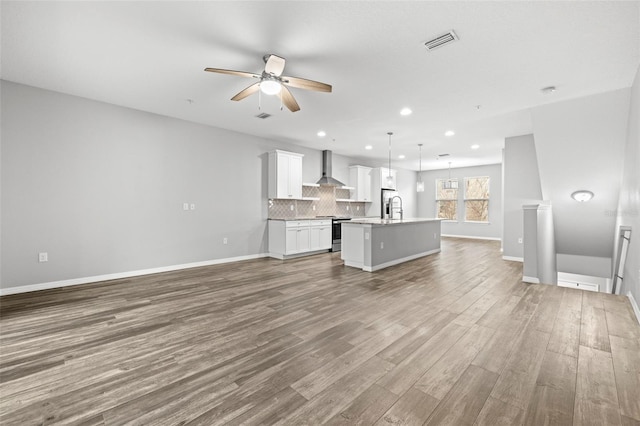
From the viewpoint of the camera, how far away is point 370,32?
261 cm

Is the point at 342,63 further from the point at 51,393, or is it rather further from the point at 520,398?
the point at 51,393

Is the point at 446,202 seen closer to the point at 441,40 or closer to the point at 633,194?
the point at 633,194

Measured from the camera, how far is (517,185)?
20.6ft

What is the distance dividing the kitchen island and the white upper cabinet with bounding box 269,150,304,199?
1880 mm

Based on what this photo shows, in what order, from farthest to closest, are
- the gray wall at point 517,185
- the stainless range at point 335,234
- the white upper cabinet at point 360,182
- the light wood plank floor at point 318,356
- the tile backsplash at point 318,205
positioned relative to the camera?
the white upper cabinet at point 360,182 < the stainless range at point 335,234 < the tile backsplash at point 318,205 < the gray wall at point 517,185 < the light wood plank floor at point 318,356

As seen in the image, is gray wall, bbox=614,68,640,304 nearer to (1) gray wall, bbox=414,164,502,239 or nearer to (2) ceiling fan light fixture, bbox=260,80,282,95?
(2) ceiling fan light fixture, bbox=260,80,282,95

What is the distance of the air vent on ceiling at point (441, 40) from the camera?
2620 millimetres

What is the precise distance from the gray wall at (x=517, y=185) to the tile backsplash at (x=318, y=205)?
167 inches

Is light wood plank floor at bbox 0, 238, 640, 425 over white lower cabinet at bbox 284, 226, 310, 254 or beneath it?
beneath

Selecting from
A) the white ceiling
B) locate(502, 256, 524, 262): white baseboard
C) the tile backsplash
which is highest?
the white ceiling

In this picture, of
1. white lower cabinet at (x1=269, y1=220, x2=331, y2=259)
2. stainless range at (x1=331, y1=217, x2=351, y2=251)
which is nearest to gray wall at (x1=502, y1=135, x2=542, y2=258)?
stainless range at (x1=331, y1=217, x2=351, y2=251)

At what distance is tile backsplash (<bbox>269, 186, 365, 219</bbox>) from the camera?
7016 mm

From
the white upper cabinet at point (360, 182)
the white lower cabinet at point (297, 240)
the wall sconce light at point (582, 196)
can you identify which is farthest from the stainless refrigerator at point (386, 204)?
the wall sconce light at point (582, 196)

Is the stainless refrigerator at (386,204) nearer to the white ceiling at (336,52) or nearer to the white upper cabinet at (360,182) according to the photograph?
the white upper cabinet at (360,182)
